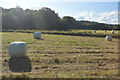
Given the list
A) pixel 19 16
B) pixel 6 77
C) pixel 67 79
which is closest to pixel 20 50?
pixel 6 77

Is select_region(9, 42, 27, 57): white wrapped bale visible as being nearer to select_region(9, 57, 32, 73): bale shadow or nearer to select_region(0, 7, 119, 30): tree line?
select_region(9, 57, 32, 73): bale shadow

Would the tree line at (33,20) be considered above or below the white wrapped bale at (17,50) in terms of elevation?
above

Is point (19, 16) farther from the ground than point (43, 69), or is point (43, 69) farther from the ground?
point (19, 16)

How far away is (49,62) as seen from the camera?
12.2 metres

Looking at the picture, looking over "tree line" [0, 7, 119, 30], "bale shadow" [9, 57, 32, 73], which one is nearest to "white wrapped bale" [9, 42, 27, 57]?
"bale shadow" [9, 57, 32, 73]

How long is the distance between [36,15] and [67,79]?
77257 mm

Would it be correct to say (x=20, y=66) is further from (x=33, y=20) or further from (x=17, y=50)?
(x=33, y=20)

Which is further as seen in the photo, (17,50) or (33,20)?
(33,20)

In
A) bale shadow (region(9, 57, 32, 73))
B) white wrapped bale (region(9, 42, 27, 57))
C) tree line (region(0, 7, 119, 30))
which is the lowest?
bale shadow (region(9, 57, 32, 73))

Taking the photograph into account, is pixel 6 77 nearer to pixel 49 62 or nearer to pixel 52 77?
pixel 52 77

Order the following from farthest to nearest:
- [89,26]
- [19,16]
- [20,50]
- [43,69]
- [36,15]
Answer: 1. [89,26]
2. [36,15]
3. [19,16]
4. [20,50]
5. [43,69]

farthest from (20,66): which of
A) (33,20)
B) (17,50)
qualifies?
(33,20)

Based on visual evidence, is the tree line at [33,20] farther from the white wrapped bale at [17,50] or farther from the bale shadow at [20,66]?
the bale shadow at [20,66]

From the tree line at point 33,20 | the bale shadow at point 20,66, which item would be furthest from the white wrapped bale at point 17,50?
the tree line at point 33,20
